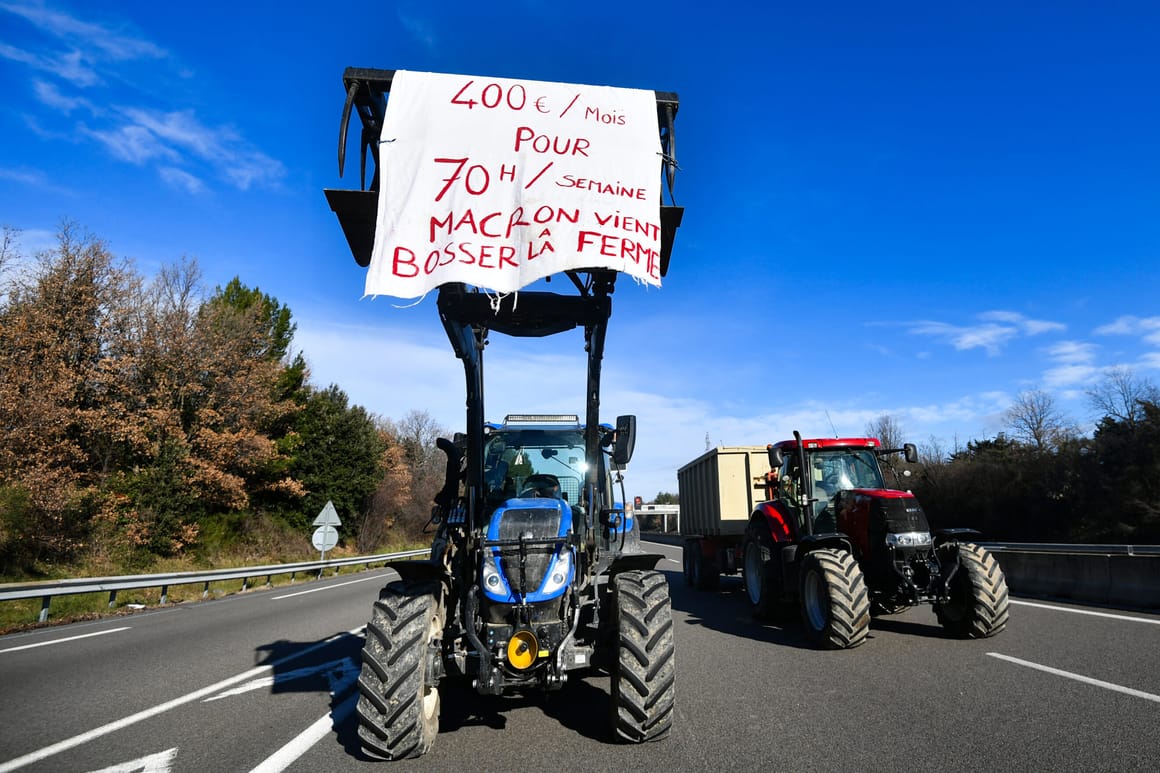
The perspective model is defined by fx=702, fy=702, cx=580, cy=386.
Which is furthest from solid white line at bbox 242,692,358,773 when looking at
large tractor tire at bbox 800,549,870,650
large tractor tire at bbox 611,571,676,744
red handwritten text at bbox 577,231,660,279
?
large tractor tire at bbox 800,549,870,650

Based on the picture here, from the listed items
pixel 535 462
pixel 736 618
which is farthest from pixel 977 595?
pixel 535 462

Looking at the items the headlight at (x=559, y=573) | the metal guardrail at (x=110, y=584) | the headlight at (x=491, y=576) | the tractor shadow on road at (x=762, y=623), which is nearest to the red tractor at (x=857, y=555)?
the tractor shadow on road at (x=762, y=623)

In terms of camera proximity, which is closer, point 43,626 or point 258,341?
point 43,626

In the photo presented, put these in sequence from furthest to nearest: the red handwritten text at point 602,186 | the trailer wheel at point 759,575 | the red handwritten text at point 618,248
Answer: the trailer wheel at point 759,575 → the red handwritten text at point 602,186 → the red handwritten text at point 618,248

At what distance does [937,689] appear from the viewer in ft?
19.4

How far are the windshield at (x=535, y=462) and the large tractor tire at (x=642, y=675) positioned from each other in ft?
5.98

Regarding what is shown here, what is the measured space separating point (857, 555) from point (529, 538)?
5.87 m

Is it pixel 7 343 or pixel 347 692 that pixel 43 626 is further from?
pixel 7 343

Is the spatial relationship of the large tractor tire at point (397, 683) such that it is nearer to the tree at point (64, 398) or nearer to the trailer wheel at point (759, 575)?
the trailer wheel at point (759, 575)

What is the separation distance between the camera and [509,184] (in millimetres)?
4926

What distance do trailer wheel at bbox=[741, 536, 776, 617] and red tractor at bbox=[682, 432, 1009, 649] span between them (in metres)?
0.03

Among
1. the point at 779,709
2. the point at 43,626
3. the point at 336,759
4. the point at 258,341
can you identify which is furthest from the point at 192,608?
the point at 258,341

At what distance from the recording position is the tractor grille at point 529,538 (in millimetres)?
4766

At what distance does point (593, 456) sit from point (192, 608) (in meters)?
13.4
